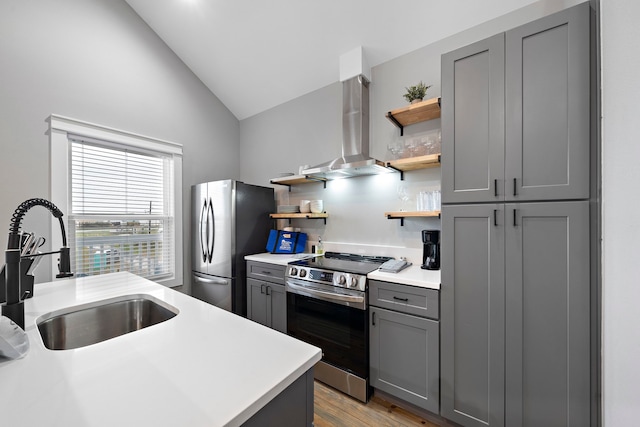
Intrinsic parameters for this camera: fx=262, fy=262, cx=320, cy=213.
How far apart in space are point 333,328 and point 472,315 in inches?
39.8

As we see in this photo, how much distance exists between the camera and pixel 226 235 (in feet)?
9.52

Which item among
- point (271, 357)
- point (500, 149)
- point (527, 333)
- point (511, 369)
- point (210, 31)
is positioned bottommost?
point (511, 369)

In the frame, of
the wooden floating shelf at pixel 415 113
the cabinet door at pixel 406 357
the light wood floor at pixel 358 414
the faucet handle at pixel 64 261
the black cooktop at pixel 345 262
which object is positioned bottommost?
the light wood floor at pixel 358 414

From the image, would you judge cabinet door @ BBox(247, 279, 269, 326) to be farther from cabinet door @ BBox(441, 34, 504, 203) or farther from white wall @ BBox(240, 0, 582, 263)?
cabinet door @ BBox(441, 34, 504, 203)

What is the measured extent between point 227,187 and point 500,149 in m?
2.48

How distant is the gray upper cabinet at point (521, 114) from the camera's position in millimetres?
1355

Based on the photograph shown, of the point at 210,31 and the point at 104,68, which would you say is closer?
the point at 104,68

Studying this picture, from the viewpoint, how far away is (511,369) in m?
1.50

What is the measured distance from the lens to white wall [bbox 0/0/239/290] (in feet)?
6.99

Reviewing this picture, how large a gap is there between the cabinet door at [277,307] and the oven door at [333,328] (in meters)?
0.10

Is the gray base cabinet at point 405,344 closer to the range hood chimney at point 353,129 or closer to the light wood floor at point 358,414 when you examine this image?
the light wood floor at point 358,414

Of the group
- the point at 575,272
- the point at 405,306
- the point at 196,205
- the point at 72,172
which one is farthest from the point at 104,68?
the point at 575,272

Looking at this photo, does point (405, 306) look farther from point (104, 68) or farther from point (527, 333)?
point (104, 68)

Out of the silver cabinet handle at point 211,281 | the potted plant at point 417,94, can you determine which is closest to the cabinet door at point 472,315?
the potted plant at point 417,94
